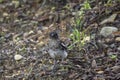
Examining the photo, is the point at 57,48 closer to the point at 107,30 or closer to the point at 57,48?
the point at 57,48

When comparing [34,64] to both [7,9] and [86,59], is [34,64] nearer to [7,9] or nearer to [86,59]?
[86,59]

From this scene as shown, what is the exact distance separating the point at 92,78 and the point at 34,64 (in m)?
0.87

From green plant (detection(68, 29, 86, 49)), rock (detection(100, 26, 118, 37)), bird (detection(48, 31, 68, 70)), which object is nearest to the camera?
bird (detection(48, 31, 68, 70))

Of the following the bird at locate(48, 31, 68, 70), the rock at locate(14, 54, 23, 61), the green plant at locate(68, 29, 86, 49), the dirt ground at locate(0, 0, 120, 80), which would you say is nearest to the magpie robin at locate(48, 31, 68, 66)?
the bird at locate(48, 31, 68, 70)

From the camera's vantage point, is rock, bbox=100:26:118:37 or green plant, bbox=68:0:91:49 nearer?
green plant, bbox=68:0:91:49

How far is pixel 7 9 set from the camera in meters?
6.30

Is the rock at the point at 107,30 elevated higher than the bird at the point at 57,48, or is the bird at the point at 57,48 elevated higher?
the rock at the point at 107,30

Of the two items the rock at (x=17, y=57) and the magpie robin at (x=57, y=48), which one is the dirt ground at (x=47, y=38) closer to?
the rock at (x=17, y=57)

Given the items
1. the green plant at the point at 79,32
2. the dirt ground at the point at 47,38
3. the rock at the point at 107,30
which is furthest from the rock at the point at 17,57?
the rock at the point at 107,30

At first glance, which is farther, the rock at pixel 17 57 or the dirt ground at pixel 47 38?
the rock at pixel 17 57

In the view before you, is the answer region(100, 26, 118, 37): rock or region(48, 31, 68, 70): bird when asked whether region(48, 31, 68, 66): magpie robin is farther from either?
region(100, 26, 118, 37): rock

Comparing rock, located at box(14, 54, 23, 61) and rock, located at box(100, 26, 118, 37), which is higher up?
rock, located at box(100, 26, 118, 37)

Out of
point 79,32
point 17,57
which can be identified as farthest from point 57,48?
point 17,57

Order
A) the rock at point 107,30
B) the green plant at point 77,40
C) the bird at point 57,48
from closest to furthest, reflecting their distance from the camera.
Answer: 1. the bird at point 57,48
2. the green plant at point 77,40
3. the rock at point 107,30
